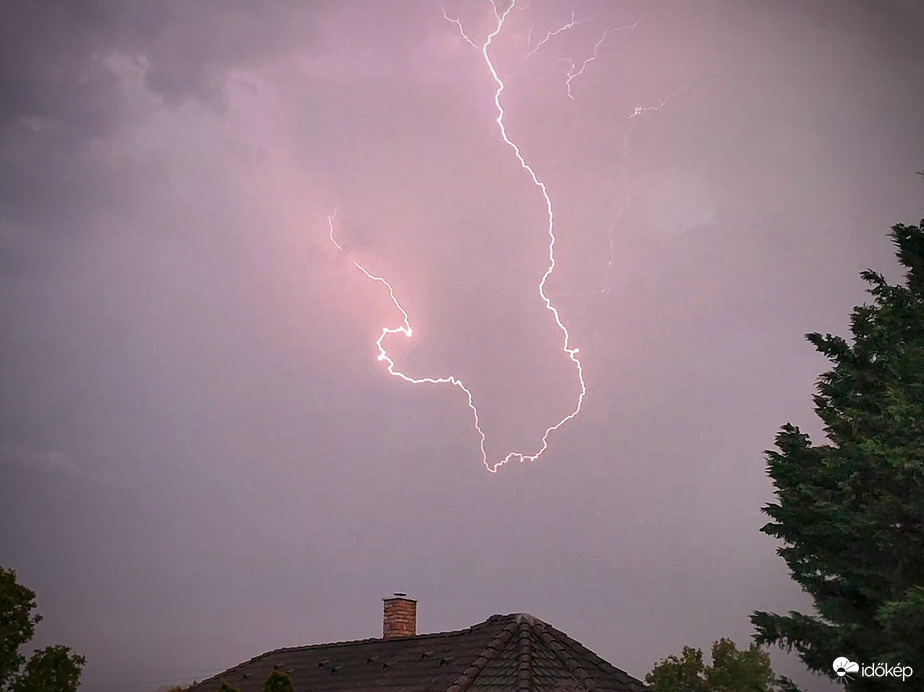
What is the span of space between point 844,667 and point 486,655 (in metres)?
7.92

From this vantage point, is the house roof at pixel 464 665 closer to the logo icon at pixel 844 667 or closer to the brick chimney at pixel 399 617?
the brick chimney at pixel 399 617

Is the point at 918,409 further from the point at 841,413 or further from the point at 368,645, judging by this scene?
the point at 368,645

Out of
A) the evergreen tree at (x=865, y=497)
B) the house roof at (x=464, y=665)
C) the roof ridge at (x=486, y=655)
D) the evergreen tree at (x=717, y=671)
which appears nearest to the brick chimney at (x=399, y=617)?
the house roof at (x=464, y=665)

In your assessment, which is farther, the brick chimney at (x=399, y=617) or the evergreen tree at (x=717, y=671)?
the evergreen tree at (x=717, y=671)

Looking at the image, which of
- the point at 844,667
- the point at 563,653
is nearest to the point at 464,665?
the point at 563,653

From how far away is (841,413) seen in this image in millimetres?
18828

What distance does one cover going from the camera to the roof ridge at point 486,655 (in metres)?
19.2

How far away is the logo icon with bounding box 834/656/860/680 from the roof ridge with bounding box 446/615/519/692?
300 inches

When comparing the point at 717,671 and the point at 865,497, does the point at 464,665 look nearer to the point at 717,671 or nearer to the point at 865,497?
the point at 865,497

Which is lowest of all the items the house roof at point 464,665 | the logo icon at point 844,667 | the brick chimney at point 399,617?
the logo icon at point 844,667

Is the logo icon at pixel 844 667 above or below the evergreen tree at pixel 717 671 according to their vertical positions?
below

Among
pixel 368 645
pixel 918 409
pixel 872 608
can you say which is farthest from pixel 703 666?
pixel 918 409

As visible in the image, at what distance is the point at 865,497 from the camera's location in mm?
16828

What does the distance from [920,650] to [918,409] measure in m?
4.45
